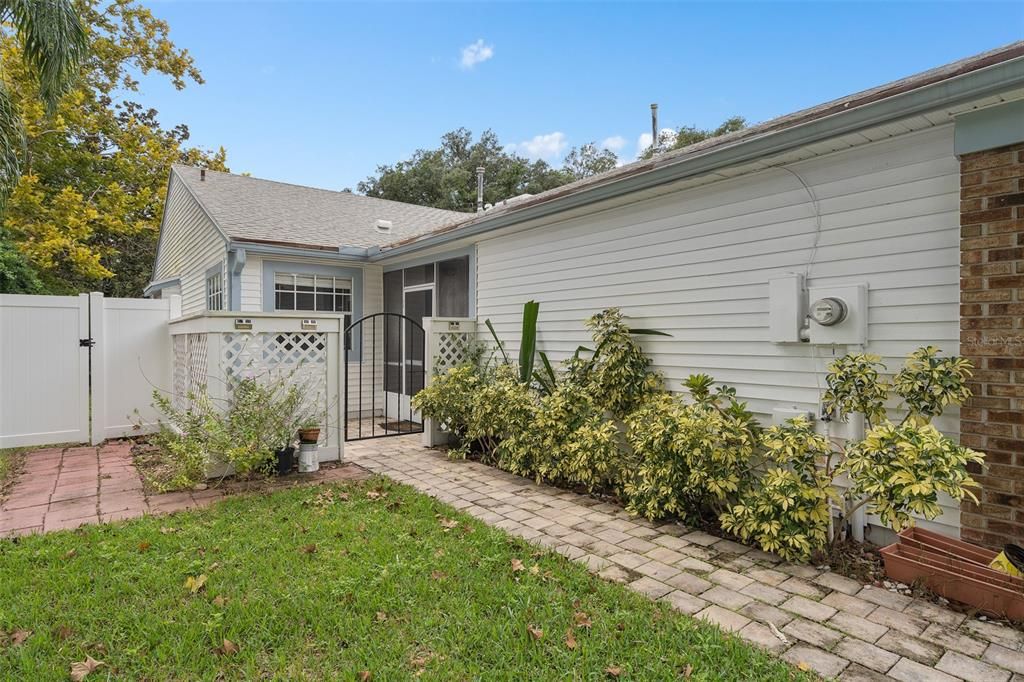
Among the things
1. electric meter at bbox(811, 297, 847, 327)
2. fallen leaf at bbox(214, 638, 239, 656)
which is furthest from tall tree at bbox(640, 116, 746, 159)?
fallen leaf at bbox(214, 638, 239, 656)

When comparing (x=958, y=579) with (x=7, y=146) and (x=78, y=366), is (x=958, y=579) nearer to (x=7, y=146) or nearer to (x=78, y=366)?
(x=78, y=366)

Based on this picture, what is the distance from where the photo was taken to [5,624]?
8.38 ft

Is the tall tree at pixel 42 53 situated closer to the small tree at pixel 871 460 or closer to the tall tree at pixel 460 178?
the small tree at pixel 871 460

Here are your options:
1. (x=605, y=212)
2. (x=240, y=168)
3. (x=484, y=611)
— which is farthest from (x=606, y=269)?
(x=240, y=168)

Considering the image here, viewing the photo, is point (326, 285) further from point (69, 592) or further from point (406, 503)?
point (69, 592)

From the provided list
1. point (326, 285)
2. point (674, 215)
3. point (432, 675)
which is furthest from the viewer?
point (326, 285)

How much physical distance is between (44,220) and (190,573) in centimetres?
1622

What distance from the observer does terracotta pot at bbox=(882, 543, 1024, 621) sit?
267 cm

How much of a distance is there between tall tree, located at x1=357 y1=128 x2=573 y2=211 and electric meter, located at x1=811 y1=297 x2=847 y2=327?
24.6m

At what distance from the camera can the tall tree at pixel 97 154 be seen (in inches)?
542

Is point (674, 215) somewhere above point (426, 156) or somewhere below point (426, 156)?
below

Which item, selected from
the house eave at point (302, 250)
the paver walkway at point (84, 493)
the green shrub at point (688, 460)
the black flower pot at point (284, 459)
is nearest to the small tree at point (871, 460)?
the green shrub at point (688, 460)

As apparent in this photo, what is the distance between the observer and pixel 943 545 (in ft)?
10.2

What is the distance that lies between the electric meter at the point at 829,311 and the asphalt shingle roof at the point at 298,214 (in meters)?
7.38
